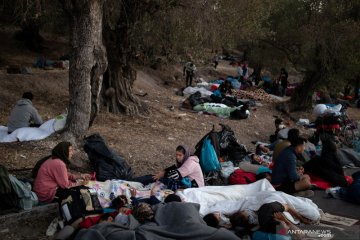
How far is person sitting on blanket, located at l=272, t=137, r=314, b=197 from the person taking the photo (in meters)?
6.86

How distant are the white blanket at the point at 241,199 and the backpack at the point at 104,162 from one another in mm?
1673

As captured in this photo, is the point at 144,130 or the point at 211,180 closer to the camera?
the point at 211,180

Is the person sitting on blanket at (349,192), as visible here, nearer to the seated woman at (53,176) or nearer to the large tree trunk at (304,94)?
the seated woman at (53,176)

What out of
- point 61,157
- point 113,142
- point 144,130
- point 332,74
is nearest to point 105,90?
point 144,130

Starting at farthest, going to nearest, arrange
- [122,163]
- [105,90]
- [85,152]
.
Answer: [105,90] < [85,152] < [122,163]

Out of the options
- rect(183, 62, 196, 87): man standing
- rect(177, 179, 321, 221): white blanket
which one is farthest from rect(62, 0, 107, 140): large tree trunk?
rect(183, 62, 196, 87): man standing

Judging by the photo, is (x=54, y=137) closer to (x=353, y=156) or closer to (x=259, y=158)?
(x=259, y=158)

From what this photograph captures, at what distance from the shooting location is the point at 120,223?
491cm

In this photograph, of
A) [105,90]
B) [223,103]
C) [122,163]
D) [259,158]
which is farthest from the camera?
[223,103]

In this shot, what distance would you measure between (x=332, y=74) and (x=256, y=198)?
13.2 metres

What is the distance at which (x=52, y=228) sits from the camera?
563 centimetres

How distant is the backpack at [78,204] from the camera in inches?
213

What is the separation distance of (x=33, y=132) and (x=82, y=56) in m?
2.00

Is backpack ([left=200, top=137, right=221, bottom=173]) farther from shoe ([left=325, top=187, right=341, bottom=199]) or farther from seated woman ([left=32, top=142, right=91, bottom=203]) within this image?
seated woman ([left=32, top=142, right=91, bottom=203])
